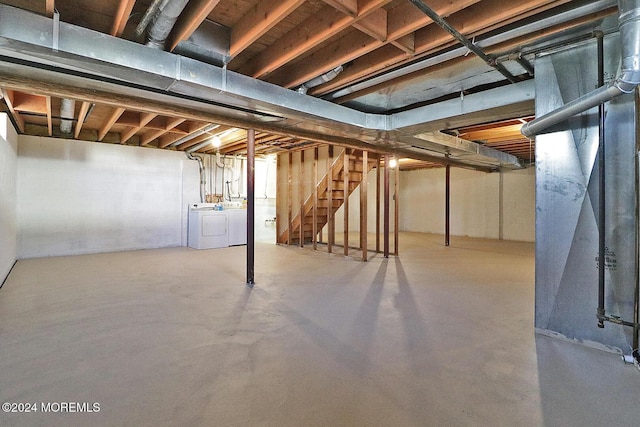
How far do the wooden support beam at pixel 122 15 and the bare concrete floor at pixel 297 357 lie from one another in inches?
84.7

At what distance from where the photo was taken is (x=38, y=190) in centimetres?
541

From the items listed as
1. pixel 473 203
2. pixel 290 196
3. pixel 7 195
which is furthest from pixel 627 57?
pixel 473 203

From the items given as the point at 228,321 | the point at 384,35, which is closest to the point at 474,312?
the point at 228,321

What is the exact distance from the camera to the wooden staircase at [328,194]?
601 centimetres

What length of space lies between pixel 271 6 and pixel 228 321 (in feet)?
7.80

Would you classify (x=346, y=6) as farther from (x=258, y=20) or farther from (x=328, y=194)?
(x=328, y=194)

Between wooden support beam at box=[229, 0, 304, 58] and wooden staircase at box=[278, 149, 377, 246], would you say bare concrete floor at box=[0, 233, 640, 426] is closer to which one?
wooden support beam at box=[229, 0, 304, 58]

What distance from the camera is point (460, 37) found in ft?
6.72

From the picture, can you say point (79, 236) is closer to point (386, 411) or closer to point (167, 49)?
point (167, 49)

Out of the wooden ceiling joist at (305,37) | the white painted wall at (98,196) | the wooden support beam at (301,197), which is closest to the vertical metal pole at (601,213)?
the wooden ceiling joist at (305,37)

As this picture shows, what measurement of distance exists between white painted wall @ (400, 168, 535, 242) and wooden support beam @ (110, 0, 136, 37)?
29.7ft

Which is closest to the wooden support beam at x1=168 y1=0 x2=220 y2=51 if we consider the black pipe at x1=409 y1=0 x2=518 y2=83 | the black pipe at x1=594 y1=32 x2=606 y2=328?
the black pipe at x1=409 y1=0 x2=518 y2=83

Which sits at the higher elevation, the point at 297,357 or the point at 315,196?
the point at 315,196

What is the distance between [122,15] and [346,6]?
54.8 inches
